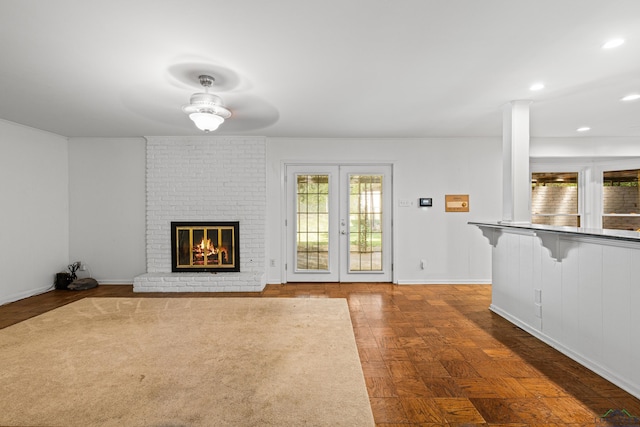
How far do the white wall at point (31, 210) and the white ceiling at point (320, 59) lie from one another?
0.58 m

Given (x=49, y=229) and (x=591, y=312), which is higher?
(x=49, y=229)

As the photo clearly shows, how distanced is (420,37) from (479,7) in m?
0.42

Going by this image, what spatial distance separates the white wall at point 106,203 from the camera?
5.30 m

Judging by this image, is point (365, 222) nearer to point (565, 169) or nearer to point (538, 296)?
point (538, 296)

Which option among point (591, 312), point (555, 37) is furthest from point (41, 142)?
point (591, 312)

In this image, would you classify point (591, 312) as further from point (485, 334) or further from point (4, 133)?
point (4, 133)

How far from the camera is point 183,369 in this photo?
2.36m

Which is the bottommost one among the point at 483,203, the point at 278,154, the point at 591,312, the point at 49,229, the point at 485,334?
the point at 485,334

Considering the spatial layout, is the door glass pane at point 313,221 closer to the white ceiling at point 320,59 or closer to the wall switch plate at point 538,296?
the white ceiling at point 320,59

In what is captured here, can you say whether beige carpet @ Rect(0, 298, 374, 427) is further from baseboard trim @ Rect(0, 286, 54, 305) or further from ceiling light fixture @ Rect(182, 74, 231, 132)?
ceiling light fixture @ Rect(182, 74, 231, 132)

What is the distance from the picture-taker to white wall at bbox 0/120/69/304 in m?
4.35

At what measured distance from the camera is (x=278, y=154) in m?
5.30

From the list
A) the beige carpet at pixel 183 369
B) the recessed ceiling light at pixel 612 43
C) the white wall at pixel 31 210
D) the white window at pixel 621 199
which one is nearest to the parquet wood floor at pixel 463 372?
the beige carpet at pixel 183 369

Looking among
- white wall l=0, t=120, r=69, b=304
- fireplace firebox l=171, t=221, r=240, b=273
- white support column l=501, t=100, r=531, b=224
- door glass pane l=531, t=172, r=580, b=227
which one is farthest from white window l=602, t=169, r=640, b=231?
white wall l=0, t=120, r=69, b=304
